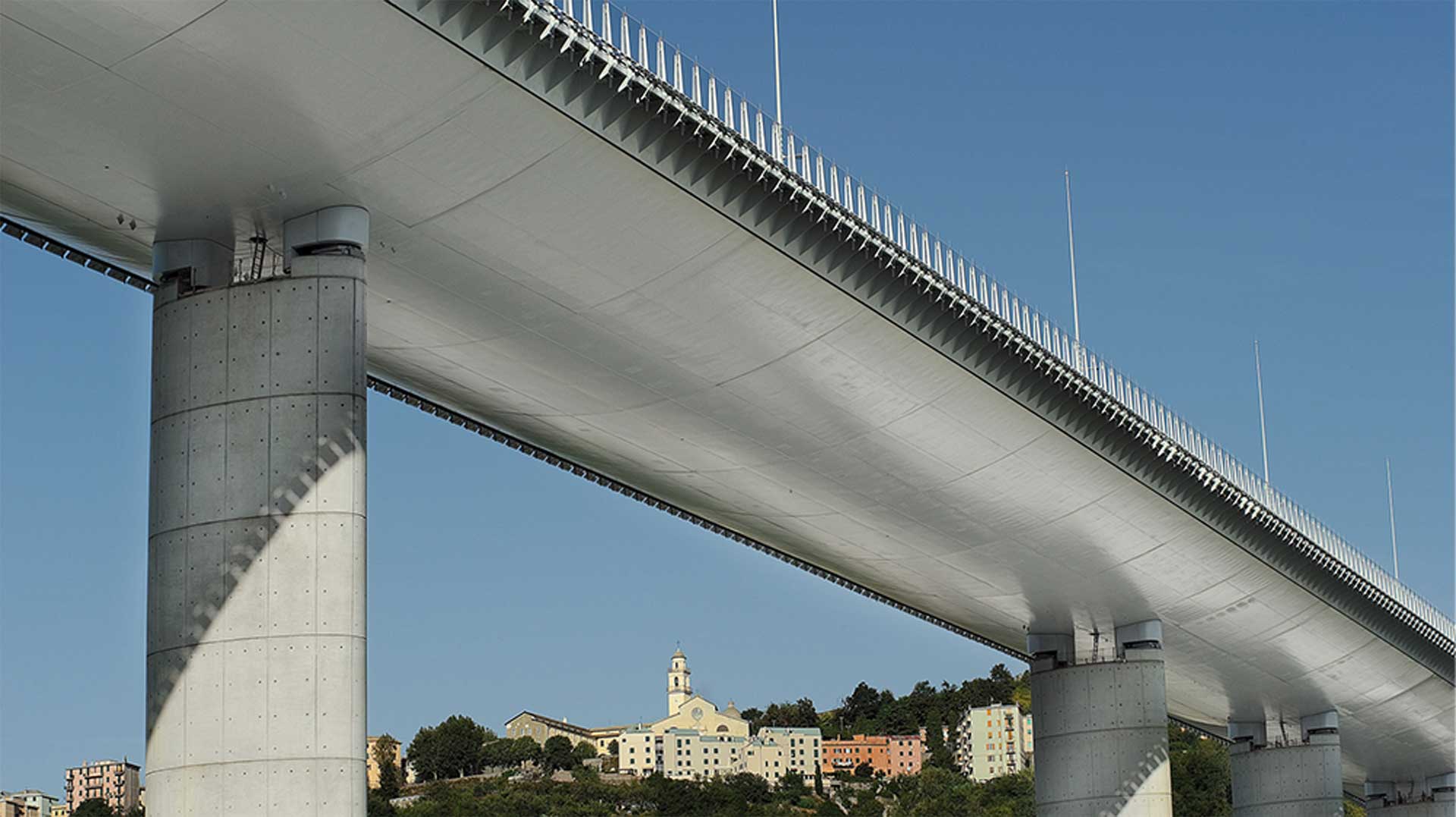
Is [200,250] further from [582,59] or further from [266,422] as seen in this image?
[582,59]

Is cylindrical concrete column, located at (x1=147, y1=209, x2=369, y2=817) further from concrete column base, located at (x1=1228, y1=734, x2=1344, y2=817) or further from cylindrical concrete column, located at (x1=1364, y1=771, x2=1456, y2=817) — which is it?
cylindrical concrete column, located at (x1=1364, y1=771, x2=1456, y2=817)

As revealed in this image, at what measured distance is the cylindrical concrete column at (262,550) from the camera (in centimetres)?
2645

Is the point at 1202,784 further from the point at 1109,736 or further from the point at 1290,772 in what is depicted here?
the point at 1109,736

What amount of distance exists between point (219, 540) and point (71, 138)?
6249 millimetres

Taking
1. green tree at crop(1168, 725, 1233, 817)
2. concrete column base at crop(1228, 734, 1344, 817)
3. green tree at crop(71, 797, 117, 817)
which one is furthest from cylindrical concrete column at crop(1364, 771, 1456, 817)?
green tree at crop(71, 797, 117, 817)

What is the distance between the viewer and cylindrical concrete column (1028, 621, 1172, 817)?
55.8 metres

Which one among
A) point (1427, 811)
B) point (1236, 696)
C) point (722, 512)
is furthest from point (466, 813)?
point (722, 512)

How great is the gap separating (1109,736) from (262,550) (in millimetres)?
36219

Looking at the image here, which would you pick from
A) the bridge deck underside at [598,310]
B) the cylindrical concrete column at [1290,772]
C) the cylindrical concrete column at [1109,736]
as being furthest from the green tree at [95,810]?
the cylindrical concrete column at [1109,736]

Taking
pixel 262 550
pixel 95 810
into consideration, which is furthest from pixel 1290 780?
pixel 95 810

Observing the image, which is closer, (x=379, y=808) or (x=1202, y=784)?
(x=1202, y=784)

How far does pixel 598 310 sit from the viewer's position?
3353 cm

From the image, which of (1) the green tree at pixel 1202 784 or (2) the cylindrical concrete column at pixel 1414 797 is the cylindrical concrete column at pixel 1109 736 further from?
(1) the green tree at pixel 1202 784

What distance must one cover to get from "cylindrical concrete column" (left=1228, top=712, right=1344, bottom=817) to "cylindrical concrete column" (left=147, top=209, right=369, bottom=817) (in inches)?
2159
